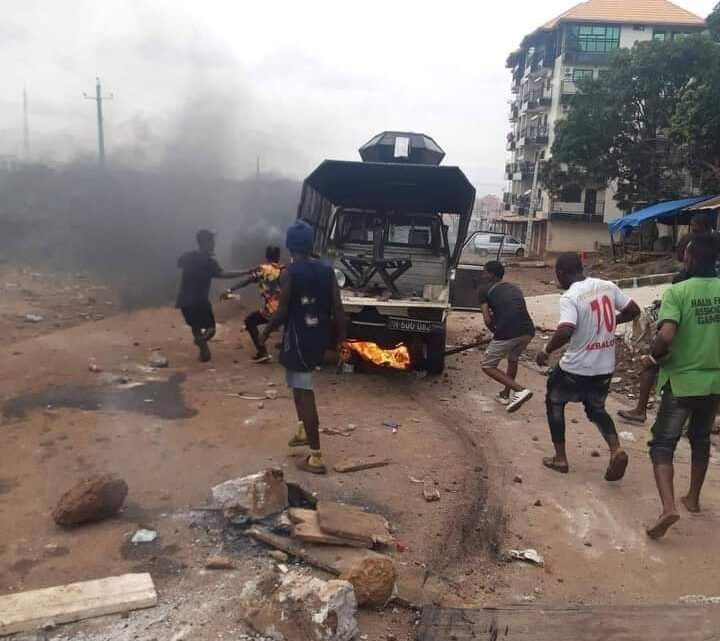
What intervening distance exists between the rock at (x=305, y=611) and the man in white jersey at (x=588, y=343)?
221cm

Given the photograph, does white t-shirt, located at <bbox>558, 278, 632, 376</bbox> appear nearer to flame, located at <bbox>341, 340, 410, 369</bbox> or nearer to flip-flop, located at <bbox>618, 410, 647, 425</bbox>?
flip-flop, located at <bbox>618, 410, 647, 425</bbox>

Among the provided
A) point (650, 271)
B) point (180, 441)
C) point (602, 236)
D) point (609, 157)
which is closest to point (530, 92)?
point (602, 236)

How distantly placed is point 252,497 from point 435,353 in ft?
14.4

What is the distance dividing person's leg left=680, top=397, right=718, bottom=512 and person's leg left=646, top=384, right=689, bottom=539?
12cm

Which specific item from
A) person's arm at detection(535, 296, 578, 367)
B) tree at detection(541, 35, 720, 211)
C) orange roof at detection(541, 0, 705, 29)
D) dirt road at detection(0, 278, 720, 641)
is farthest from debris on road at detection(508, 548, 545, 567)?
orange roof at detection(541, 0, 705, 29)

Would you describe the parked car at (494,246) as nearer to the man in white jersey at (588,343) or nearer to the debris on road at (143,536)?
the man in white jersey at (588,343)

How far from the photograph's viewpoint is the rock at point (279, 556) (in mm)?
3262

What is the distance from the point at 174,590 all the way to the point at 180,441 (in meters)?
2.06

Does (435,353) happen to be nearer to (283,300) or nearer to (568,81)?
(283,300)

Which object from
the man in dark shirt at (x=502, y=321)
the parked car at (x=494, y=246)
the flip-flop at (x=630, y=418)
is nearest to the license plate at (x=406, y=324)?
the man in dark shirt at (x=502, y=321)

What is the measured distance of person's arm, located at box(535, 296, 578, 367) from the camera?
4312 mm

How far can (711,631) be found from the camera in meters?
2.92

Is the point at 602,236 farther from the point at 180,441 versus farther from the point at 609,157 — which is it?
the point at 180,441

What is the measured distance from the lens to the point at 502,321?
20.2 ft
